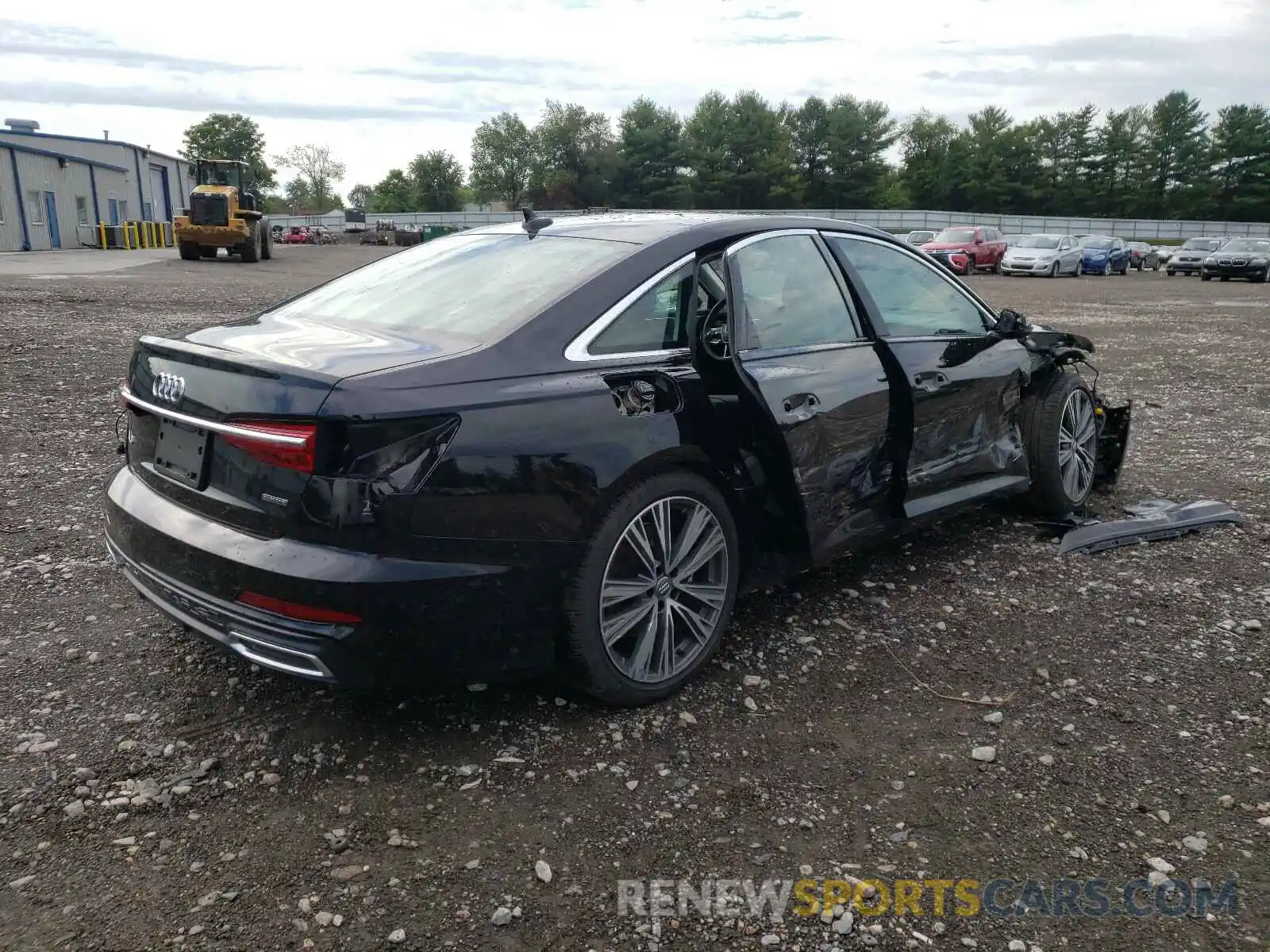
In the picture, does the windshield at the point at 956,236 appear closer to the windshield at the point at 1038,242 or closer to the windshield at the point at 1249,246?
the windshield at the point at 1038,242

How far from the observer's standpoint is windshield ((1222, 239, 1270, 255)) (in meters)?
31.8

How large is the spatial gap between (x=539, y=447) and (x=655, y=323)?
0.75m

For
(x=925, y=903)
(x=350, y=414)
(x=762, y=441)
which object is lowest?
(x=925, y=903)

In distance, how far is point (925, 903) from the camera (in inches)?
94.1

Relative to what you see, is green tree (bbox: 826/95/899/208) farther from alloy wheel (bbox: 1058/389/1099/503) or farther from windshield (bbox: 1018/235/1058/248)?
alloy wheel (bbox: 1058/389/1099/503)

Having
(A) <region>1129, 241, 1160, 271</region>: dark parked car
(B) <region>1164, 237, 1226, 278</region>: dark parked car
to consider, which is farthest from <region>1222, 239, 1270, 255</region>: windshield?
(A) <region>1129, 241, 1160, 271</region>: dark parked car

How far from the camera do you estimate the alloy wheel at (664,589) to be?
122 inches

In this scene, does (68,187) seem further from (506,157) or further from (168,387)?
(506,157)

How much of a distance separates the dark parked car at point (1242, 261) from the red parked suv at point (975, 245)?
22.3ft

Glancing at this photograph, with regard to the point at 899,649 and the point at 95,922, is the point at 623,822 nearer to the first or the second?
the point at 95,922

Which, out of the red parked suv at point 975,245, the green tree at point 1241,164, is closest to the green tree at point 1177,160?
the green tree at point 1241,164

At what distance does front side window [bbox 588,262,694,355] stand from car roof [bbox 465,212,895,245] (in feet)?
0.66

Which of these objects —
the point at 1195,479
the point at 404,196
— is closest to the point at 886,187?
the point at 404,196

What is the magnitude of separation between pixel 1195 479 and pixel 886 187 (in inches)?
3226
